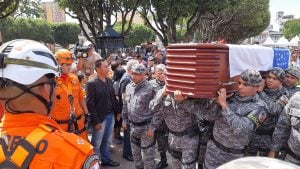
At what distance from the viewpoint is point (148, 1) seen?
642 inches

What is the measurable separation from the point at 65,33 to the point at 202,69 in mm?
52954

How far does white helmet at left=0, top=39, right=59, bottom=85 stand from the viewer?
155 centimetres

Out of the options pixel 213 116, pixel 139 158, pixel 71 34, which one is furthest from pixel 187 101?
pixel 71 34

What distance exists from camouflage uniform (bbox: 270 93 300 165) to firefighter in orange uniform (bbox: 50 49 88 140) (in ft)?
8.27

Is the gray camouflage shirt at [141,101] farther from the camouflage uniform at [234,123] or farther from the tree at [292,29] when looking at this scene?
the tree at [292,29]

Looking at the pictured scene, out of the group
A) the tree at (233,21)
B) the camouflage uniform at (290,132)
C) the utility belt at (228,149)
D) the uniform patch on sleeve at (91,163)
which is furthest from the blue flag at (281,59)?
the tree at (233,21)

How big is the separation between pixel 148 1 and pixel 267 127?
1322cm

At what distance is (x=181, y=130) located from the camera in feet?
13.2

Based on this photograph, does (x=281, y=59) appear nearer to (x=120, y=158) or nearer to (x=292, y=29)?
(x=120, y=158)

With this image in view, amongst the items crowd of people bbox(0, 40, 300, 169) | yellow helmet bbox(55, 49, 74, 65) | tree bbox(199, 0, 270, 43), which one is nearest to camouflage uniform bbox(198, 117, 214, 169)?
crowd of people bbox(0, 40, 300, 169)

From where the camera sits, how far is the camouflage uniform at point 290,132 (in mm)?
3236

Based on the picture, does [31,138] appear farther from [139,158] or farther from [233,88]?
[139,158]

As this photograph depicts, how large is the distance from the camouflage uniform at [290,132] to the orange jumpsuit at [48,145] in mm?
2406

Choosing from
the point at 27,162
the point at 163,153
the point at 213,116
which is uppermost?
the point at 27,162
